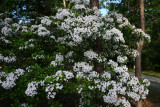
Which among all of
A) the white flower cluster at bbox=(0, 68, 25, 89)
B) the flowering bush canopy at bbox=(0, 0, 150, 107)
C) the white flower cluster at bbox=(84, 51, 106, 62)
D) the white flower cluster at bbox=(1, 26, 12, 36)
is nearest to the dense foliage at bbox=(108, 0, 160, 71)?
the flowering bush canopy at bbox=(0, 0, 150, 107)

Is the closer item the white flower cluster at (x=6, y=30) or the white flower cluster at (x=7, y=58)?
A: the white flower cluster at (x=7, y=58)

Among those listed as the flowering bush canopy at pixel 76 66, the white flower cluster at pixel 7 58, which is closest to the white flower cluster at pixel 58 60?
the flowering bush canopy at pixel 76 66

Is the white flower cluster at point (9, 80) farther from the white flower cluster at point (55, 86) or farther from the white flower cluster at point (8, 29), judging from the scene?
the white flower cluster at point (8, 29)

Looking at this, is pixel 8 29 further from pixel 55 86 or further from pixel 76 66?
pixel 55 86

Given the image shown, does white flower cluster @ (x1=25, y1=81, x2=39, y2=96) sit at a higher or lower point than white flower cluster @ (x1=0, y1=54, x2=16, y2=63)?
lower

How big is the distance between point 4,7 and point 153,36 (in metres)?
10.2

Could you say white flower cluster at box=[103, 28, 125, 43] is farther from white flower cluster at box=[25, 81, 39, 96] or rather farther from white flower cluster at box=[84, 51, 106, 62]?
white flower cluster at box=[25, 81, 39, 96]

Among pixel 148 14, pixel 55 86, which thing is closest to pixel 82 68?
pixel 55 86

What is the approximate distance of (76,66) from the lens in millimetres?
3566

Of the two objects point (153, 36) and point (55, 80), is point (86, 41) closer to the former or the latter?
point (55, 80)

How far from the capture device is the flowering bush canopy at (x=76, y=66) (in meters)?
2.75

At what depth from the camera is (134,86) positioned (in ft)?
10.3

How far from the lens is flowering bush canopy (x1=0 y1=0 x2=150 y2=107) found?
2750mm

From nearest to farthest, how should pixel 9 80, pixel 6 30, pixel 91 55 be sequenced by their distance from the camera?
pixel 9 80, pixel 91 55, pixel 6 30
